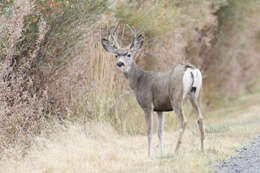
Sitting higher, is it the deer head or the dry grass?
the deer head

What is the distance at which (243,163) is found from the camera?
26.5 ft

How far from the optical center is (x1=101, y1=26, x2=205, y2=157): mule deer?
9.05 m

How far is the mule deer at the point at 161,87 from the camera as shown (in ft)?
29.7

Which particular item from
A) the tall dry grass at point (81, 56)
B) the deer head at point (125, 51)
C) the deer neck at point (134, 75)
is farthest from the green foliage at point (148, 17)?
the deer neck at point (134, 75)

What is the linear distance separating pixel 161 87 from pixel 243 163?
93.4 inches

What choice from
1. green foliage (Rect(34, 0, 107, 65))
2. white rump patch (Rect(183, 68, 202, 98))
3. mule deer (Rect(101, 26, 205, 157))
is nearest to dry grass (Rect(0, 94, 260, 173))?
mule deer (Rect(101, 26, 205, 157))

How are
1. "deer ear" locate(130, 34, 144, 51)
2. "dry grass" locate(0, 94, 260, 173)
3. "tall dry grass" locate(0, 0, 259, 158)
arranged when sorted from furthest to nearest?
"deer ear" locate(130, 34, 144, 51)
"tall dry grass" locate(0, 0, 259, 158)
"dry grass" locate(0, 94, 260, 173)

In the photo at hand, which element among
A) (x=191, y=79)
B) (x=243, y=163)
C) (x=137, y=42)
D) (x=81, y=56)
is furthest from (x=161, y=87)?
(x=81, y=56)

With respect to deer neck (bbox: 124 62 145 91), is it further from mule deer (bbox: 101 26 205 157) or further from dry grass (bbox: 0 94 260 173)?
dry grass (bbox: 0 94 260 173)

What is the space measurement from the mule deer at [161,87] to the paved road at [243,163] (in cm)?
81

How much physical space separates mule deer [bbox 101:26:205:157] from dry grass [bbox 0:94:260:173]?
56 centimetres

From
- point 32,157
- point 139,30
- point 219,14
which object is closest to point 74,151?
point 32,157

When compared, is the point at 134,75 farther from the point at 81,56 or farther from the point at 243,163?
the point at 243,163

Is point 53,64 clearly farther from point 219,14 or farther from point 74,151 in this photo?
point 219,14
